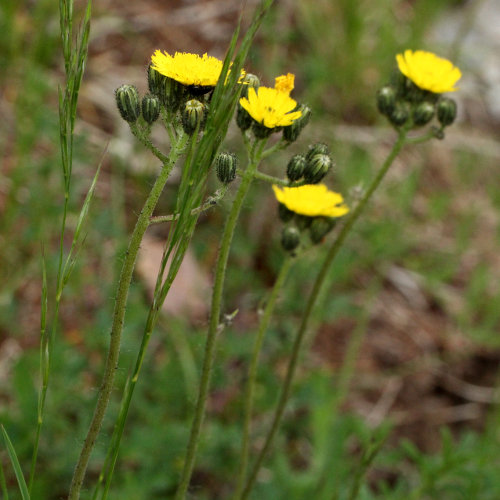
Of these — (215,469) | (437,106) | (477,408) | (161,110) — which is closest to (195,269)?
(215,469)

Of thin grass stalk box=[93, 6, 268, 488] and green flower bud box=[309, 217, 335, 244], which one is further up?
green flower bud box=[309, 217, 335, 244]

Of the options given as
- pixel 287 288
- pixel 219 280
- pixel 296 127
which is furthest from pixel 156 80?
pixel 287 288

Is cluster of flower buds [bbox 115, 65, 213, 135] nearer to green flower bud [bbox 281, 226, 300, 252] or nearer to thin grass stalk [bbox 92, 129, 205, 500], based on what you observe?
thin grass stalk [bbox 92, 129, 205, 500]

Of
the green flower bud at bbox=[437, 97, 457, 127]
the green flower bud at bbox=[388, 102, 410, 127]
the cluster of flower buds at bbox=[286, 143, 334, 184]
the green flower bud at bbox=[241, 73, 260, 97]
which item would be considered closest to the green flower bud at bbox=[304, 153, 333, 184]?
the cluster of flower buds at bbox=[286, 143, 334, 184]

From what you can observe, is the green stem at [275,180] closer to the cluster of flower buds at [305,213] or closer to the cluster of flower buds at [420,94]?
the cluster of flower buds at [305,213]

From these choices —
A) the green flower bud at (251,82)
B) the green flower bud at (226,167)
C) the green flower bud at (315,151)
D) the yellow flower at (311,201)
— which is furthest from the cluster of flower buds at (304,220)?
the green flower bud at (226,167)

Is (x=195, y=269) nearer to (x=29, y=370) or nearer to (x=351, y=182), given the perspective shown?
(x=351, y=182)
